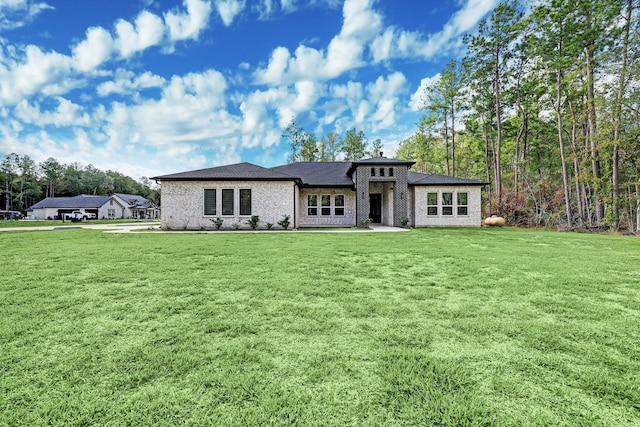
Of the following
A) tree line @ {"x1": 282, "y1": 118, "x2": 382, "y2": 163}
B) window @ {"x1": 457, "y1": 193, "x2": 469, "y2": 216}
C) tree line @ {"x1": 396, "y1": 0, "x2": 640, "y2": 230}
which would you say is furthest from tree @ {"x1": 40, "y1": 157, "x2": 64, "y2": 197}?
window @ {"x1": 457, "y1": 193, "x2": 469, "y2": 216}

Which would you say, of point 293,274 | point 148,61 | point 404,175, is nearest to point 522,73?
point 404,175

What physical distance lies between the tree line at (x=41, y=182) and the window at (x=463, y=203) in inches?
2905

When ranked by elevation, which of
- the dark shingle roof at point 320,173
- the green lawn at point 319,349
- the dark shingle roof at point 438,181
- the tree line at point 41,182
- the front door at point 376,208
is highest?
the tree line at point 41,182

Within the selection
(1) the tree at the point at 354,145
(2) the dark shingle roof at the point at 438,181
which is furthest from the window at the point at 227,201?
(1) the tree at the point at 354,145

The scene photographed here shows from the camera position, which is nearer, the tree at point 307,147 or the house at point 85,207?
the tree at point 307,147

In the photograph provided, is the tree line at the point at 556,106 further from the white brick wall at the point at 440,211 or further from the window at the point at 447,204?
the window at the point at 447,204

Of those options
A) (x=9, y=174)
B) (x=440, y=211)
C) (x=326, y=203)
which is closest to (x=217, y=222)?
(x=326, y=203)

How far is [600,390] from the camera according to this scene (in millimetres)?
1776

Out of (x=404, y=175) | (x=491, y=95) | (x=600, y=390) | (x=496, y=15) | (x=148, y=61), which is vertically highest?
(x=496, y=15)

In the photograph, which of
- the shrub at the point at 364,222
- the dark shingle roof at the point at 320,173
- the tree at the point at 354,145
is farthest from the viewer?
the tree at the point at 354,145

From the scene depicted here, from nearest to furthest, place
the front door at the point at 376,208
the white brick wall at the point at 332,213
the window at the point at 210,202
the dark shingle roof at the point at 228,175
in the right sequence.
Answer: the dark shingle roof at the point at 228,175
the window at the point at 210,202
the white brick wall at the point at 332,213
the front door at the point at 376,208

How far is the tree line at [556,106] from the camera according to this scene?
13.2 m

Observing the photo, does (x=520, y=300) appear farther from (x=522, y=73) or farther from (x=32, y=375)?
(x=522, y=73)

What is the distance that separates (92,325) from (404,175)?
50.9ft
